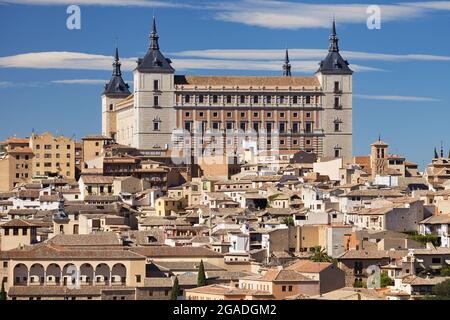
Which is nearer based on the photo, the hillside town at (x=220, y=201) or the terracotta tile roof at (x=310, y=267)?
the terracotta tile roof at (x=310, y=267)

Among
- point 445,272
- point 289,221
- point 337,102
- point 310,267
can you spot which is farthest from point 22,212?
point 337,102

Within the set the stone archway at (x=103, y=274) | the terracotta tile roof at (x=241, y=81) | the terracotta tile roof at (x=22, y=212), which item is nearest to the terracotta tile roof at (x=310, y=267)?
the stone archway at (x=103, y=274)

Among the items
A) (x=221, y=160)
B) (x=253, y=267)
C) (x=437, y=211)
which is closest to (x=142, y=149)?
(x=221, y=160)

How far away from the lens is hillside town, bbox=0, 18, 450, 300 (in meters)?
33.3

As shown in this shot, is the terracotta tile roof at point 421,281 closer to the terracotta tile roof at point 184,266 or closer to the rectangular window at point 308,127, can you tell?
the terracotta tile roof at point 184,266

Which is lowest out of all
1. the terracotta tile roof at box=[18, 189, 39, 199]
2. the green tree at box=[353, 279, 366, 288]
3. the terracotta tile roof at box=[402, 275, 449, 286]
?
the green tree at box=[353, 279, 366, 288]

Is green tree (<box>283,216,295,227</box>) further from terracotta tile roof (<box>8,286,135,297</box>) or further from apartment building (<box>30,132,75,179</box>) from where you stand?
apartment building (<box>30,132,75,179</box>)

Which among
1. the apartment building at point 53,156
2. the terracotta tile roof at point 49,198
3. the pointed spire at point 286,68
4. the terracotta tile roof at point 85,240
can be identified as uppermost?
the pointed spire at point 286,68

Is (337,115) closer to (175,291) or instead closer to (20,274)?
(20,274)

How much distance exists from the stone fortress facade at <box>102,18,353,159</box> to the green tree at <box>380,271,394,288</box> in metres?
38.3

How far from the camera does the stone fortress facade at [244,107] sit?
240ft

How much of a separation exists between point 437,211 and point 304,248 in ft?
15.1

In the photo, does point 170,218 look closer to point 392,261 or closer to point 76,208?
point 76,208

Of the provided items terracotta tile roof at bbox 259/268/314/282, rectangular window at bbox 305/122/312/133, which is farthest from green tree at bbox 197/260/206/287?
rectangular window at bbox 305/122/312/133
